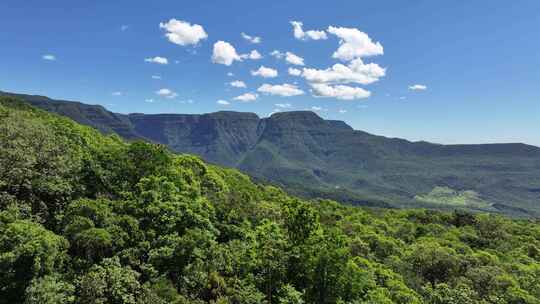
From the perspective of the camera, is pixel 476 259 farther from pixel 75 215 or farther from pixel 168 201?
pixel 75 215

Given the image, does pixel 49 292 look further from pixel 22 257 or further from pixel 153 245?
pixel 153 245

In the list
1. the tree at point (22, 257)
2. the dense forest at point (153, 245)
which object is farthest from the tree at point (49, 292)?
the tree at point (22, 257)

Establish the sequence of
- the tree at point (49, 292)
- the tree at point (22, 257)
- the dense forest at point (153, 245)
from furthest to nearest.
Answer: the dense forest at point (153, 245) → the tree at point (22, 257) → the tree at point (49, 292)

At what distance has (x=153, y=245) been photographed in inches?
2105

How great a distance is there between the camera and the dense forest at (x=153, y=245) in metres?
43.2

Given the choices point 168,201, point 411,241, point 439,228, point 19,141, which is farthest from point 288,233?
point 439,228

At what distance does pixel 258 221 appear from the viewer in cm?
7612

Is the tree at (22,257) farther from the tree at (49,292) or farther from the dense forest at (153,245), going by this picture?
the tree at (49,292)

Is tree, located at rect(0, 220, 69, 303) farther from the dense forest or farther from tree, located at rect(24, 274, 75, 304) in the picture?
tree, located at rect(24, 274, 75, 304)

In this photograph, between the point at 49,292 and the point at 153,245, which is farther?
the point at 153,245

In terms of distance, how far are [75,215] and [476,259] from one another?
3255 inches

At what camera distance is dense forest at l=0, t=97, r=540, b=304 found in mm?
43250

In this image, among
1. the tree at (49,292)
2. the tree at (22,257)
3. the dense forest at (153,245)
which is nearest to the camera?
the tree at (49,292)

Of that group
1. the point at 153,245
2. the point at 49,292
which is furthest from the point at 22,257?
the point at 153,245
